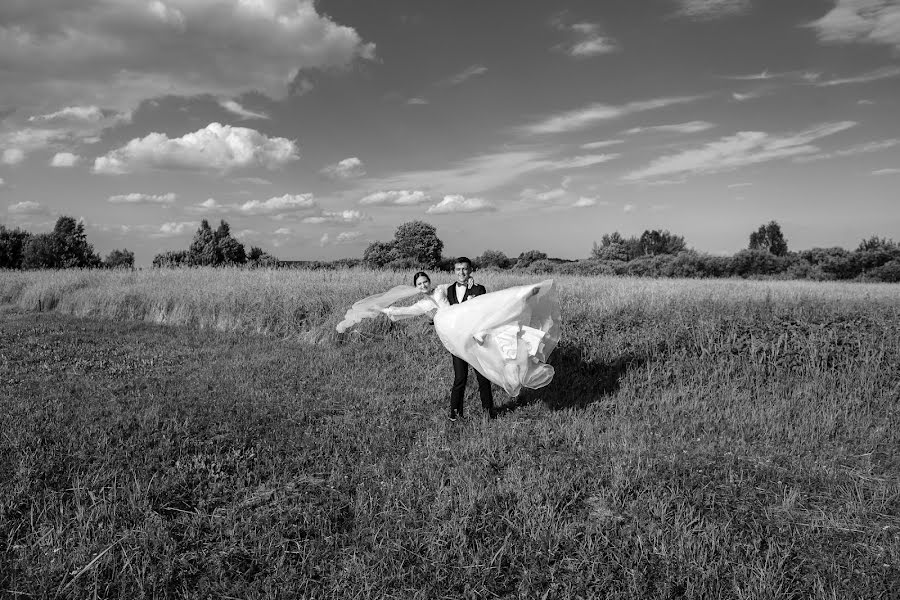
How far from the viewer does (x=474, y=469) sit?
550cm

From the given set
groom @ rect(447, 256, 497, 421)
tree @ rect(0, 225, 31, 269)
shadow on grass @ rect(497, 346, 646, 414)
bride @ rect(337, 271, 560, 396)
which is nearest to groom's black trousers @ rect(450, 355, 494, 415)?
groom @ rect(447, 256, 497, 421)

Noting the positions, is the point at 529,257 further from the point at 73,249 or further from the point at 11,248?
the point at 11,248

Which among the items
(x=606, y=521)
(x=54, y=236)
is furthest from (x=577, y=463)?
(x=54, y=236)

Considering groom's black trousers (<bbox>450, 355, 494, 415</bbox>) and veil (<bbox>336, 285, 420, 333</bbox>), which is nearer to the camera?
groom's black trousers (<bbox>450, 355, 494, 415</bbox>)

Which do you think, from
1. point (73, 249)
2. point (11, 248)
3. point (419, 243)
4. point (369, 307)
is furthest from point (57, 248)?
point (369, 307)

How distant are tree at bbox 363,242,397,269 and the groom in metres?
38.3

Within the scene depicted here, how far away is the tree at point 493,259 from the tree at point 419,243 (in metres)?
3.57

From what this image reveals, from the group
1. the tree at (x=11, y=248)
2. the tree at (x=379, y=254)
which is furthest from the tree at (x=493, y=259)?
the tree at (x=11, y=248)

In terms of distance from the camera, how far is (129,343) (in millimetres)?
12656

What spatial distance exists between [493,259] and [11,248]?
139ft

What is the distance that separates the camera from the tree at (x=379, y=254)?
4556cm

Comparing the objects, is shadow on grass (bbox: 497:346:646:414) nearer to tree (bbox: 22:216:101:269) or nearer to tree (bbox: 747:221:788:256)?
A: tree (bbox: 22:216:101:269)

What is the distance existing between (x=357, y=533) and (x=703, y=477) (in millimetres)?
3420

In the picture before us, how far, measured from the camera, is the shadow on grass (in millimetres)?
8039
